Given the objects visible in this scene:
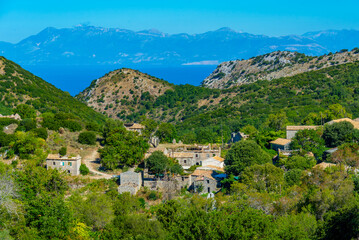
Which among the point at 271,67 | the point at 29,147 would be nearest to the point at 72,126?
the point at 29,147

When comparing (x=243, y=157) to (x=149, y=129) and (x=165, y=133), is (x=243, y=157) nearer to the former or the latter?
(x=165, y=133)

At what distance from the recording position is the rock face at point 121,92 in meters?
134

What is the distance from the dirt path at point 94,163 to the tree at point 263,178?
51.5ft

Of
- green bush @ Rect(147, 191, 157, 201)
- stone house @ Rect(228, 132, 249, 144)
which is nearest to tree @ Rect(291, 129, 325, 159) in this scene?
stone house @ Rect(228, 132, 249, 144)

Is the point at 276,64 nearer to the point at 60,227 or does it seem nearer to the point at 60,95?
the point at 60,95

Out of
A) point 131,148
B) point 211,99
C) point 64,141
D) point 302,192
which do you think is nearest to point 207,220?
point 302,192

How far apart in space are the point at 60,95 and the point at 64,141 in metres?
46.7

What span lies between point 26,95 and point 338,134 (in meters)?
57.3

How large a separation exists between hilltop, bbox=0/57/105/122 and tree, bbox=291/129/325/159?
1650 inches

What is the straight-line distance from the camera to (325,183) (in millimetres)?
40312

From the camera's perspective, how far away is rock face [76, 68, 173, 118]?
439 feet

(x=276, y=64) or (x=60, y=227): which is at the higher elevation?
(x=276, y=64)

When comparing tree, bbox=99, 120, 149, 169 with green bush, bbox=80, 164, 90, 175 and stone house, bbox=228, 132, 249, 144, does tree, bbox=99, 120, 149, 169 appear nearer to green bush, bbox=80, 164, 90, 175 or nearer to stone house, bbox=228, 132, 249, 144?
green bush, bbox=80, 164, 90, 175

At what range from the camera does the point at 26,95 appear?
290 ft
